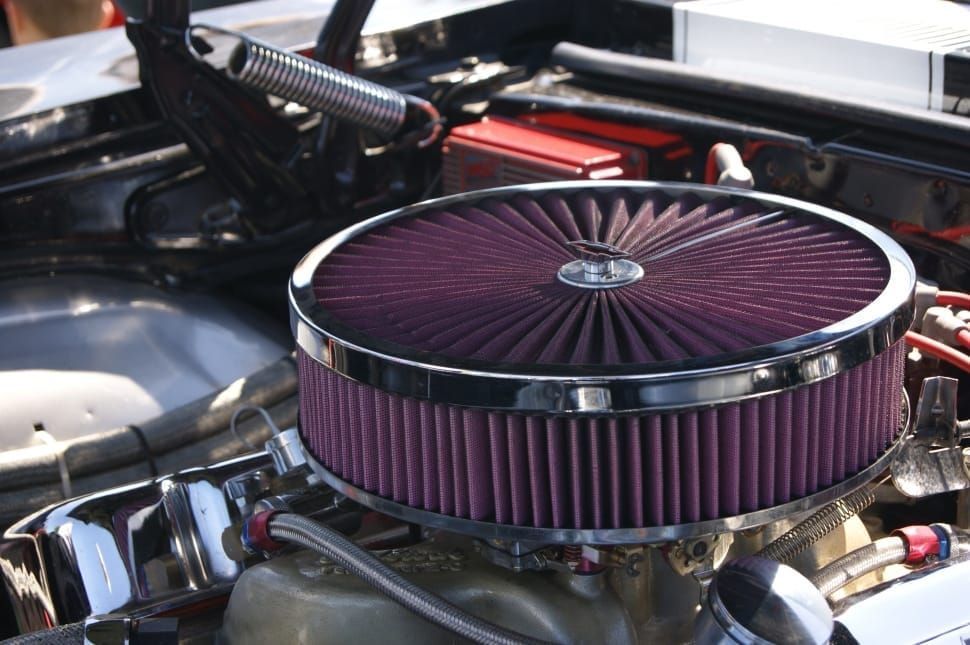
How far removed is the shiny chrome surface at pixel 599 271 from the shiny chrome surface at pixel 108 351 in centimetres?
80

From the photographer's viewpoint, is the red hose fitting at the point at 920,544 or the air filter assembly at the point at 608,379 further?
the red hose fitting at the point at 920,544

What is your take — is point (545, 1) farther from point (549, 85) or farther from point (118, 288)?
point (118, 288)

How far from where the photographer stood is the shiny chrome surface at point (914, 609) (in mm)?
926

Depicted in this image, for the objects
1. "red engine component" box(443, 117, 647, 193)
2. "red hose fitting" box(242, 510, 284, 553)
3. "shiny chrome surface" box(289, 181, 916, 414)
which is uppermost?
"shiny chrome surface" box(289, 181, 916, 414)

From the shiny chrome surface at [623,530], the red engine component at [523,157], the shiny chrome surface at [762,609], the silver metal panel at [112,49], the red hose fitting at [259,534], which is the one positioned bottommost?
the red hose fitting at [259,534]

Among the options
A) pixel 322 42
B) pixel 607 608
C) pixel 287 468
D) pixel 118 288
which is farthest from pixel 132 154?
pixel 607 608

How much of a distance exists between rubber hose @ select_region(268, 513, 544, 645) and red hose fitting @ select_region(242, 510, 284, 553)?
5 centimetres

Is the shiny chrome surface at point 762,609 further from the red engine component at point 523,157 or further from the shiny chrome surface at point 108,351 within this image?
the shiny chrome surface at point 108,351

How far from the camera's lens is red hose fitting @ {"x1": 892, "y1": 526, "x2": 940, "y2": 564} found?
3.33 feet

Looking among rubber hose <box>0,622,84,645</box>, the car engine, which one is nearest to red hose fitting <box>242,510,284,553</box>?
the car engine

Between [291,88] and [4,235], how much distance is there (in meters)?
0.45

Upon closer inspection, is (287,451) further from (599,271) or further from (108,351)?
(108,351)

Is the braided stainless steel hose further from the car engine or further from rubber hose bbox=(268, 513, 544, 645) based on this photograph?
rubber hose bbox=(268, 513, 544, 645)

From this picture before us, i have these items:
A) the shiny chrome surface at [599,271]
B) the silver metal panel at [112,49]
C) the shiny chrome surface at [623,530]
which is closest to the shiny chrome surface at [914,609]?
the shiny chrome surface at [623,530]
